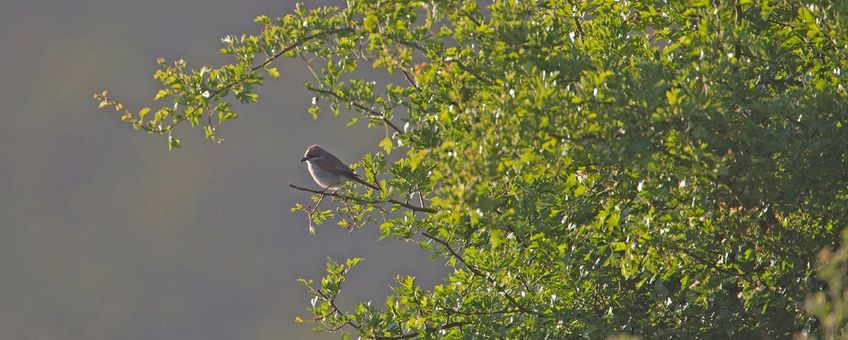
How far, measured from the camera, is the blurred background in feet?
237

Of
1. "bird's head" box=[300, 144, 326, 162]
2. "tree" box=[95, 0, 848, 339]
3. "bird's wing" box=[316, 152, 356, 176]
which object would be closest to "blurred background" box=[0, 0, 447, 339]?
"bird's head" box=[300, 144, 326, 162]

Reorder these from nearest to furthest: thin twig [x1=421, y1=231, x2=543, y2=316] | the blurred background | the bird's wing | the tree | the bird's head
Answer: the tree
thin twig [x1=421, y1=231, x2=543, y2=316]
the bird's wing
the bird's head
the blurred background

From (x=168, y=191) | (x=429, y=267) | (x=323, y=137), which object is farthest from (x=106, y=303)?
(x=429, y=267)

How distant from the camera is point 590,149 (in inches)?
335

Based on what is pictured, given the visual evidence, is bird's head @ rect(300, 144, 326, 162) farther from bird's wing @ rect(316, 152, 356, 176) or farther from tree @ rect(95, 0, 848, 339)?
tree @ rect(95, 0, 848, 339)

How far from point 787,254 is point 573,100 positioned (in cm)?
252

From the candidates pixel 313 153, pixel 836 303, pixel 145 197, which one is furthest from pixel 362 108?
pixel 145 197

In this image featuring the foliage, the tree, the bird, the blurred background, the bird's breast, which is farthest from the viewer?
the blurred background

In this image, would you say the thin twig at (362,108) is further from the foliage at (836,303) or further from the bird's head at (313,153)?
the bird's head at (313,153)

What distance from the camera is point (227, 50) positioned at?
9.77 metres

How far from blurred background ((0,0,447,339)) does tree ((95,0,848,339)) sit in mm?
49633

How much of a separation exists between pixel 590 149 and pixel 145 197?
78.9 m

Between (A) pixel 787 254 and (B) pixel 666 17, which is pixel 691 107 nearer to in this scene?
(A) pixel 787 254

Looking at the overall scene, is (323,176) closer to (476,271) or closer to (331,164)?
(331,164)
